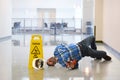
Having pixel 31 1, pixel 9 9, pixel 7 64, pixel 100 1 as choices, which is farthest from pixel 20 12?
pixel 7 64

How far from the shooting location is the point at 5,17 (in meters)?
11.8

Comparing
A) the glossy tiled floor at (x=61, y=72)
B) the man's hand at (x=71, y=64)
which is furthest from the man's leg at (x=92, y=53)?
the man's hand at (x=71, y=64)

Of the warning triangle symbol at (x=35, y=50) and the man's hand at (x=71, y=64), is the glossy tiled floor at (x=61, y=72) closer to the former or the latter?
the man's hand at (x=71, y=64)

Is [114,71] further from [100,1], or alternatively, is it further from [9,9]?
[9,9]

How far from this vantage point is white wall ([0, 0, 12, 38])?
11109mm

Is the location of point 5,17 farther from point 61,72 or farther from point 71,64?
point 61,72

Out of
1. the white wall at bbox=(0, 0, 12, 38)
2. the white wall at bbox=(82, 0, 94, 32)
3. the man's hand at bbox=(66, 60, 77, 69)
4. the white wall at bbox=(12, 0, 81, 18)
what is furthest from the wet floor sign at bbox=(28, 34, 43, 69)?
the white wall at bbox=(12, 0, 81, 18)

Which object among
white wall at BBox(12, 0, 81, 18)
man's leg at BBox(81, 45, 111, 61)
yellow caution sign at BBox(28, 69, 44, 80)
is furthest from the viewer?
white wall at BBox(12, 0, 81, 18)

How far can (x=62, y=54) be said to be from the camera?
18.5 ft

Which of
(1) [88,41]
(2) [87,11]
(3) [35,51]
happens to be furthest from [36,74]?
(2) [87,11]

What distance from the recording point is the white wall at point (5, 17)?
11.1 metres

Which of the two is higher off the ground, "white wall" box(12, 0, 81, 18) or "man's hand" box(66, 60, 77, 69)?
"white wall" box(12, 0, 81, 18)

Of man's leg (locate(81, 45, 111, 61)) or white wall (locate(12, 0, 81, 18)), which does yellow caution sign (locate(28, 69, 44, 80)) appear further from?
white wall (locate(12, 0, 81, 18))

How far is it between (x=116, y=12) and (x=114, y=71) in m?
3.06
